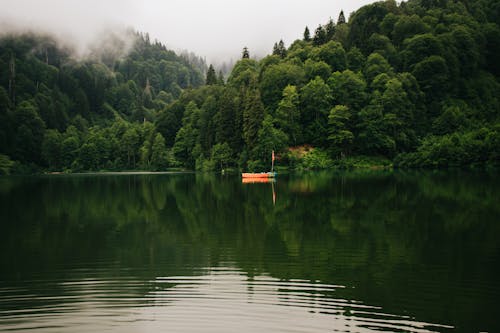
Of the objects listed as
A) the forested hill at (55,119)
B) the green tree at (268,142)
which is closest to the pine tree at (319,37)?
the green tree at (268,142)

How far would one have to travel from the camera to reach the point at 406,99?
303 ft

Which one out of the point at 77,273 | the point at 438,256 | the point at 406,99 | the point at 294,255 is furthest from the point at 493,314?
the point at 406,99

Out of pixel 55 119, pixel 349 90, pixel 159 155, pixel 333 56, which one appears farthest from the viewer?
pixel 55 119

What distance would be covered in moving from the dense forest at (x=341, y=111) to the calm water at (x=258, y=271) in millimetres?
62777

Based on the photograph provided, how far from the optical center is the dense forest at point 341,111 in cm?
8806

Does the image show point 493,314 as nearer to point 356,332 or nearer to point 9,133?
point 356,332

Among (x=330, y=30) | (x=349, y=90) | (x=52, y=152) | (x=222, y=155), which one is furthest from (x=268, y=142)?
(x=52, y=152)

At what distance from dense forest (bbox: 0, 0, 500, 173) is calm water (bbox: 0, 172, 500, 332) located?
6278 cm

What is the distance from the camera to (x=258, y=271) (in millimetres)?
13016

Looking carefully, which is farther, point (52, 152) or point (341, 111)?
point (52, 152)

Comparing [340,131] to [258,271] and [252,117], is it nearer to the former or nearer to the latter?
[252,117]

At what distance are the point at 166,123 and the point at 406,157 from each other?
66757 mm

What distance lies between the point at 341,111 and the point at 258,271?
79553 millimetres

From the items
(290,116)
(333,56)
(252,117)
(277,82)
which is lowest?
(252,117)
